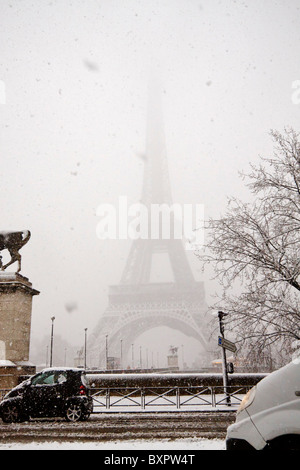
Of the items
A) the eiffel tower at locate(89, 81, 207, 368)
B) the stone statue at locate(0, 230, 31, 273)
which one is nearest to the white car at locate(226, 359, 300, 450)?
the stone statue at locate(0, 230, 31, 273)

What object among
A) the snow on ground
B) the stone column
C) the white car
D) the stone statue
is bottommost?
the snow on ground

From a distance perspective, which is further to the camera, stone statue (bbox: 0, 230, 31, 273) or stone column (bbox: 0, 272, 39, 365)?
stone statue (bbox: 0, 230, 31, 273)

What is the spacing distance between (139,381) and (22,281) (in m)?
8.28

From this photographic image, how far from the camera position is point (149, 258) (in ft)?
272

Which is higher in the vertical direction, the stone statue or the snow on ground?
the stone statue

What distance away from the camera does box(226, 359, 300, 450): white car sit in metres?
2.87

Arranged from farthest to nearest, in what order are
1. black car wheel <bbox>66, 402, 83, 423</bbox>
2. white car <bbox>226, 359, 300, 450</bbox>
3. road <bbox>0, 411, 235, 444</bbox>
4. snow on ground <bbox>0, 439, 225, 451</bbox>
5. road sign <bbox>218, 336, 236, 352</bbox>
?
road sign <bbox>218, 336, 236, 352</bbox>
black car wheel <bbox>66, 402, 83, 423</bbox>
road <bbox>0, 411, 235, 444</bbox>
snow on ground <bbox>0, 439, 225, 451</bbox>
white car <bbox>226, 359, 300, 450</bbox>

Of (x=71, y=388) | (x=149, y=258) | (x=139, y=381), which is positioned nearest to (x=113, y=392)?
(x=139, y=381)

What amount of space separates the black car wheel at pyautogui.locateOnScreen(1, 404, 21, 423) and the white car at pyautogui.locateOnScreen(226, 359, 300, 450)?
974 cm

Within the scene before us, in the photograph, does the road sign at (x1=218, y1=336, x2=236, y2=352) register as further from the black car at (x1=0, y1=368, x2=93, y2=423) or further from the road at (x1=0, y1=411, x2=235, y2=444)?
the black car at (x1=0, y1=368, x2=93, y2=423)

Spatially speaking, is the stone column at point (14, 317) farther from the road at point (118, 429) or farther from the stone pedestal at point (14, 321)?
the road at point (118, 429)

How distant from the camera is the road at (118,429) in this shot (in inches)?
328

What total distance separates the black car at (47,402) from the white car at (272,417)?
9.16 meters

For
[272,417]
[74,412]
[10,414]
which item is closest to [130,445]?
[74,412]
